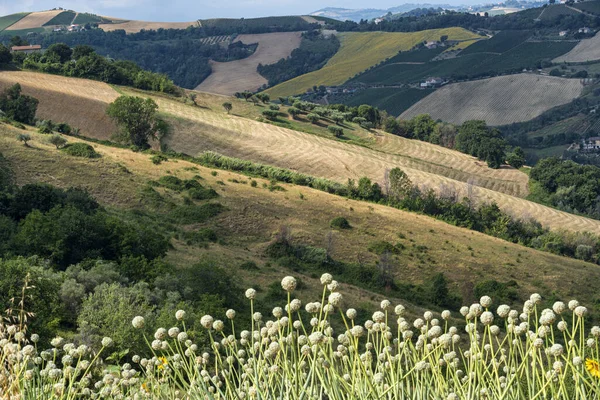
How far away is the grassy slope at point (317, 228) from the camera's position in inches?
1850

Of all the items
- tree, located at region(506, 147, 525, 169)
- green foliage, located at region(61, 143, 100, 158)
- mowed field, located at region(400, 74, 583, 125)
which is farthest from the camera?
mowed field, located at region(400, 74, 583, 125)

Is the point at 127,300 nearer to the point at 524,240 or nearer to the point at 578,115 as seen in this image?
the point at 524,240

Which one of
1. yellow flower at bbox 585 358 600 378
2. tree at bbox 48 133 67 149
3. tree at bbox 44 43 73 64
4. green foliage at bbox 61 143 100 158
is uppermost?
yellow flower at bbox 585 358 600 378

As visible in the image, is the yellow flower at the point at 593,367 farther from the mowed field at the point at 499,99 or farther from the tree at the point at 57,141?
the mowed field at the point at 499,99

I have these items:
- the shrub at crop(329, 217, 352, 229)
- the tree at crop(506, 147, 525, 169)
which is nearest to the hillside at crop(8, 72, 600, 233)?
the tree at crop(506, 147, 525, 169)

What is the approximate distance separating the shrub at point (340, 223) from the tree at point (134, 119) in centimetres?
2468

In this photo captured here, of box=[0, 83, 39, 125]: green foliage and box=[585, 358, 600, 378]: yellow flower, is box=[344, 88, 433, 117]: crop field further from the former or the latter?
box=[585, 358, 600, 378]: yellow flower

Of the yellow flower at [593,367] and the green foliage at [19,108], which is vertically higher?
the yellow flower at [593,367]

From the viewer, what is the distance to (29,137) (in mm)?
55781

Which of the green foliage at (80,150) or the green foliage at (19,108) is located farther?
the green foliage at (19,108)

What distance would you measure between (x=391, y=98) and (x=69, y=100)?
11358cm

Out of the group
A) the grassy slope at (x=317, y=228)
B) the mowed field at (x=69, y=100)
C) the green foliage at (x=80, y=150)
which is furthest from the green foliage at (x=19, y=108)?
the green foliage at (x=80, y=150)

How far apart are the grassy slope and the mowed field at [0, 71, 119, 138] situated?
20.6 meters

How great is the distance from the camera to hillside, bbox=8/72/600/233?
7819 centimetres
